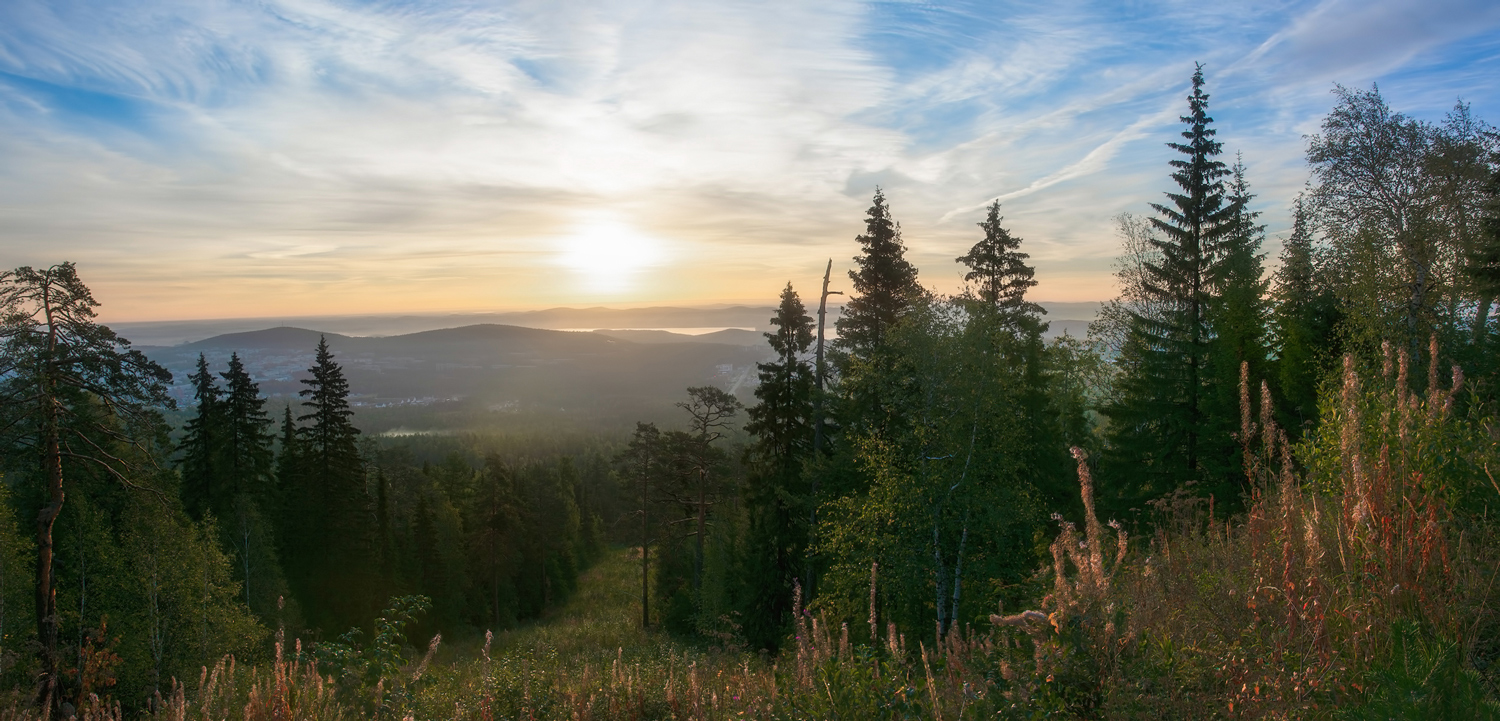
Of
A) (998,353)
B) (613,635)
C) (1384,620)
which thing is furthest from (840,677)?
(613,635)

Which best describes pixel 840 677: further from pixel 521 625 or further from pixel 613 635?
pixel 521 625

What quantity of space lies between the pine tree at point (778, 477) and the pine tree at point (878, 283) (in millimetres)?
1484

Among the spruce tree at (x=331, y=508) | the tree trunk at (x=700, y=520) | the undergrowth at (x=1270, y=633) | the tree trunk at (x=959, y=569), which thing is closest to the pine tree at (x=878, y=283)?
the tree trunk at (x=959, y=569)

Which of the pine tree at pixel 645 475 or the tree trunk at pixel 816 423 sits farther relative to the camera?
the pine tree at pixel 645 475

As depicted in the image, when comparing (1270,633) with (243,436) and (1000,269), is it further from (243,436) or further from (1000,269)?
(243,436)

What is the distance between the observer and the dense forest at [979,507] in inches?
130

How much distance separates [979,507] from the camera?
621 inches

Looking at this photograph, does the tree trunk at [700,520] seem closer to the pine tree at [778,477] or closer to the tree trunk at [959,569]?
the pine tree at [778,477]

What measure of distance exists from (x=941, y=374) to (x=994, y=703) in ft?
45.9

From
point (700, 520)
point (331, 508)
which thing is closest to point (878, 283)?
point (700, 520)

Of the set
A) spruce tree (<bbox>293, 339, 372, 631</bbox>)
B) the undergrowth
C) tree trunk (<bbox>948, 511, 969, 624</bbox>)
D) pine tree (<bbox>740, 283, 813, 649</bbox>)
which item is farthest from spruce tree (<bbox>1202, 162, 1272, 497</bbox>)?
spruce tree (<bbox>293, 339, 372, 631</bbox>)

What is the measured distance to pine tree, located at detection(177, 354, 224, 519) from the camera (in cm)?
2608

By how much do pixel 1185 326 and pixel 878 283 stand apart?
8849 mm

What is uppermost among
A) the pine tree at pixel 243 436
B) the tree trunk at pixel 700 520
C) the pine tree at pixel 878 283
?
the pine tree at pixel 878 283
